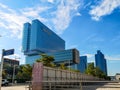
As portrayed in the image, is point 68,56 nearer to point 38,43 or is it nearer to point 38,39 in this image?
point 38,43

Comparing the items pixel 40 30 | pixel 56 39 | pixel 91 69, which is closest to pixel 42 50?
pixel 40 30

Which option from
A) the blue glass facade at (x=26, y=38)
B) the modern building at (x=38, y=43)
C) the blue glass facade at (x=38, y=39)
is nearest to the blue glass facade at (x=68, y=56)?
the modern building at (x=38, y=43)

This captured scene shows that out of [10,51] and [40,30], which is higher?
[40,30]

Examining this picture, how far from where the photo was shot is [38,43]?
12850 cm

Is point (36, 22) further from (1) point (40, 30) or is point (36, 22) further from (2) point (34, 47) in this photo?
(2) point (34, 47)

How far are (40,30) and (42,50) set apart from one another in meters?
15.4

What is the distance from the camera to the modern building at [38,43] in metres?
121

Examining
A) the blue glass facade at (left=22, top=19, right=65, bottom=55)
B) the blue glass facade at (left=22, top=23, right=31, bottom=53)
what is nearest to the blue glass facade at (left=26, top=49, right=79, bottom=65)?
the blue glass facade at (left=22, top=19, right=65, bottom=55)

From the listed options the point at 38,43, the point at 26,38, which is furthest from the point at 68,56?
the point at 26,38

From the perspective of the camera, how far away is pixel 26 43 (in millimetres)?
139125

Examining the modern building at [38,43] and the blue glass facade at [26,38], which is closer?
the modern building at [38,43]

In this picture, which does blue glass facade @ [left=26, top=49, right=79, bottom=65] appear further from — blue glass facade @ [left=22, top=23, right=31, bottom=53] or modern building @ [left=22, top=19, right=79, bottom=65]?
blue glass facade @ [left=22, top=23, right=31, bottom=53]

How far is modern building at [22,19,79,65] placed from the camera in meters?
121

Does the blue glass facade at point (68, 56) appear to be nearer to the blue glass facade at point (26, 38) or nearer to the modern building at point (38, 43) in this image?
the modern building at point (38, 43)
